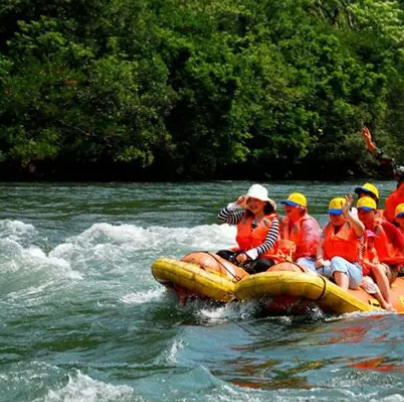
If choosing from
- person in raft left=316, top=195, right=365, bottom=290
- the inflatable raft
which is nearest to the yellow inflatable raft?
the inflatable raft

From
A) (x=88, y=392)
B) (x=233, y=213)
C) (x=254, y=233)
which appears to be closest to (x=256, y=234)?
(x=254, y=233)

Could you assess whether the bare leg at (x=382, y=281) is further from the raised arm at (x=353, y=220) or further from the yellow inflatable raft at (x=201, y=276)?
the yellow inflatable raft at (x=201, y=276)

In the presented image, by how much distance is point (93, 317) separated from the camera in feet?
28.8

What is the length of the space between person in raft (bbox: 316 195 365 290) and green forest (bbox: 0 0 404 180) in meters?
15.8

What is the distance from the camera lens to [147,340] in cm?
779

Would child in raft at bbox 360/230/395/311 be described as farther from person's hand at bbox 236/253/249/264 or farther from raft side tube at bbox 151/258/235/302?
raft side tube at bbox 151/258/235/302

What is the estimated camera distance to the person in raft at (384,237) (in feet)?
30.6

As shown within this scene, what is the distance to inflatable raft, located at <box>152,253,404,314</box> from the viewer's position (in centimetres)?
824

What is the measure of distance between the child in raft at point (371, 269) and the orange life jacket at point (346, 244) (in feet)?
0.61

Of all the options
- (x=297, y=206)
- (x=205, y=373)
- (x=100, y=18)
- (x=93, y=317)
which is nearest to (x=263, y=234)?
(x=297, y=206)

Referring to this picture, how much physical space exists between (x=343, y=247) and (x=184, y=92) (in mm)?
18940

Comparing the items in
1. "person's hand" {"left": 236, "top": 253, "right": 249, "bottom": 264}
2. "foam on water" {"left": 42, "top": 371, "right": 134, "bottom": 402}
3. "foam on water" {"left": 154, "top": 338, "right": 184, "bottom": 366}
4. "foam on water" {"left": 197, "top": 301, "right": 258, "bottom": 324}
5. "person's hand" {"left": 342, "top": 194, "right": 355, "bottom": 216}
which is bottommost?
"foam on water" {"left": 197, "top": 301, "right": 258, "bottom": 324}

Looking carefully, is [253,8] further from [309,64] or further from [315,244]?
[315,244]

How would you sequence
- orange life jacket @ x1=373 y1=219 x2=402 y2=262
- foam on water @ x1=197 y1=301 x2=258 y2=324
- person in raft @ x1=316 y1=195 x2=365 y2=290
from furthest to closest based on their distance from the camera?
1. orange life jacket @ x1=373 y1=219 x2=402 y2=262
2. person in raft @ x1=316 y1=195 x2=365 y2=290
3. foam on water @ x1=197 y1=301 x2=258 y2=324
